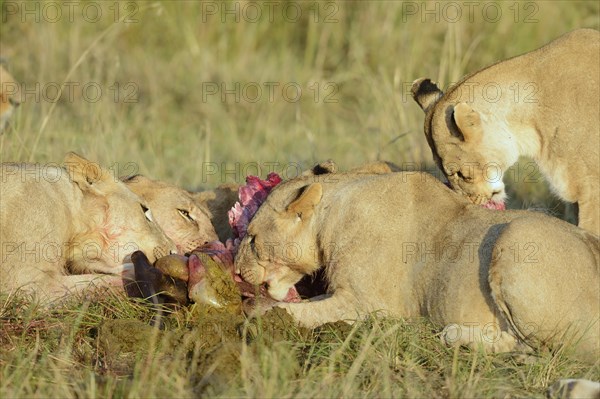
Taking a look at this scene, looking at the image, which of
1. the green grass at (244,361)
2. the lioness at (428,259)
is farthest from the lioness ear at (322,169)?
the green grass at (244,361)

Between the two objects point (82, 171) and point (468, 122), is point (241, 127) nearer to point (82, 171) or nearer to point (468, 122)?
point (468, 122)

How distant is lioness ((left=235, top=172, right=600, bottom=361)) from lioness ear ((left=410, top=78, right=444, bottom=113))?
4.54 ft

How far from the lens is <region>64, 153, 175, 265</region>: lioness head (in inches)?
244

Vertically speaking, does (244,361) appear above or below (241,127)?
above

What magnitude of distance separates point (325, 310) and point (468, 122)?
201cm

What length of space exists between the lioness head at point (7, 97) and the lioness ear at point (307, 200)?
3.45 metres

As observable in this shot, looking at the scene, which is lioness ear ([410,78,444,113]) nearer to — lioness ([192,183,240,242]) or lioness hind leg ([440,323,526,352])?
lioness ([192,183,240,242])

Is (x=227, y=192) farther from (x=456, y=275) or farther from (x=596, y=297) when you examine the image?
(x=596, y=297)

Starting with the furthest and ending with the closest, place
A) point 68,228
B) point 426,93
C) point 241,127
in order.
A: point 241,127, point 426,93, point 68,228

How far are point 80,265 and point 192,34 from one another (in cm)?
807

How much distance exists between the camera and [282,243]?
229 inches
